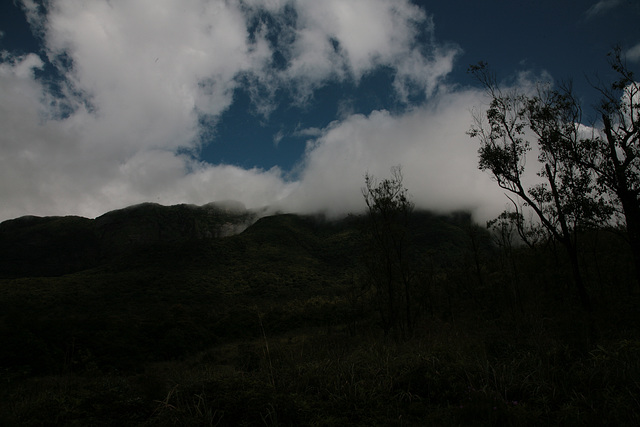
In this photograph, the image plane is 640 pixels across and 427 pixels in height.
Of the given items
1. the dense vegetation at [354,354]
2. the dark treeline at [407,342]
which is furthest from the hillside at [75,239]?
the dark treeline at [407,342]

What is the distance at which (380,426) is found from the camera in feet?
14.5

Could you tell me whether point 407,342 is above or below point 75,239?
below

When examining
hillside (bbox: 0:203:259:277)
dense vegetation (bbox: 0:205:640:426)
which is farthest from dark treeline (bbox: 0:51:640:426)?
hillside (bbox: 0:203:259:277)

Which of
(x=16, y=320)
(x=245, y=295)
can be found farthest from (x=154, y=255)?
(x=16, y=320)

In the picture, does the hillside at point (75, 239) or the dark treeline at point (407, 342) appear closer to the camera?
the dark treeline at point (407, 342)

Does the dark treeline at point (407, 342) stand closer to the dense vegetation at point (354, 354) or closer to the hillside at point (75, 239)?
the dense vegetation at point (354, 354)

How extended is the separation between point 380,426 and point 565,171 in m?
16.5

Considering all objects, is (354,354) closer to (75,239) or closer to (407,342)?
(407,342)

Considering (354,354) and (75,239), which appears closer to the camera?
(354,354)

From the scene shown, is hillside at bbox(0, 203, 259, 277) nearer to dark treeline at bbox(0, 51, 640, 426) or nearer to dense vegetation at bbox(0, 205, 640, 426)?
dense vegetation at bbox(0, 205, 640, 426)

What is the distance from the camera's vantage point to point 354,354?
8195mm

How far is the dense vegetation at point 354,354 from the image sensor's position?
4.82 metres

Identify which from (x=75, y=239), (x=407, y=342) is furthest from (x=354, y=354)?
(x=75, y=239)

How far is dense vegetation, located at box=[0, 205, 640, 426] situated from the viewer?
4820 mm
